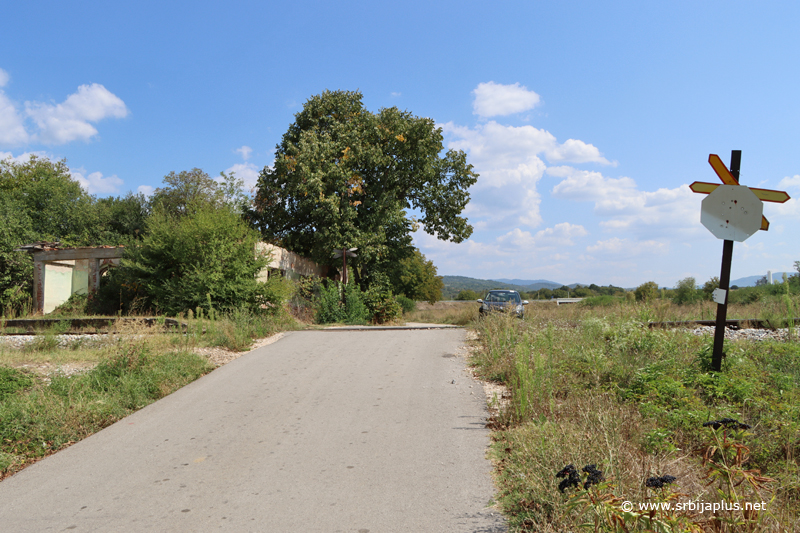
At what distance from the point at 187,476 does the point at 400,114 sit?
26.9 metres

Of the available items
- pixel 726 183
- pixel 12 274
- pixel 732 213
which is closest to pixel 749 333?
pixel 726 183

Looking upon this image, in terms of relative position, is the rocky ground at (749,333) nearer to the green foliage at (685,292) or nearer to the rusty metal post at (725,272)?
the rusty metal post at (725,272)

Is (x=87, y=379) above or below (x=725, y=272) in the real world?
below

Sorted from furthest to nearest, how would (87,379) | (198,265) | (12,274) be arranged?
(12,274), (198,265), (87,379)

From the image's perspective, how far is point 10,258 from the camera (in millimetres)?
24750

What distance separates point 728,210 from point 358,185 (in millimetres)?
22092

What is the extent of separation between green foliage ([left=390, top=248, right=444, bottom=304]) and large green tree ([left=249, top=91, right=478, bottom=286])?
25.9m

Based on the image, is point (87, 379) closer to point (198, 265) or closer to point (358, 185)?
point (198, 265)

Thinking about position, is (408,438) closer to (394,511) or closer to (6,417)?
(394,511)

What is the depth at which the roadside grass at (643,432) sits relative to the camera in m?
2.78

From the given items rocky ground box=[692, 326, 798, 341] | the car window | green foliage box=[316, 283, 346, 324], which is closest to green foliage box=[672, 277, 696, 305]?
the car window

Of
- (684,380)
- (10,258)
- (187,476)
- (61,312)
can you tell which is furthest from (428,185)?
(187,476)

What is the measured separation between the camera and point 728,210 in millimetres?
6477

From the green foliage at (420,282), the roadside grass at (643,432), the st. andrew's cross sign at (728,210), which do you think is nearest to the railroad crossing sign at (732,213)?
the st. andrew's cross sign at (728,210)
